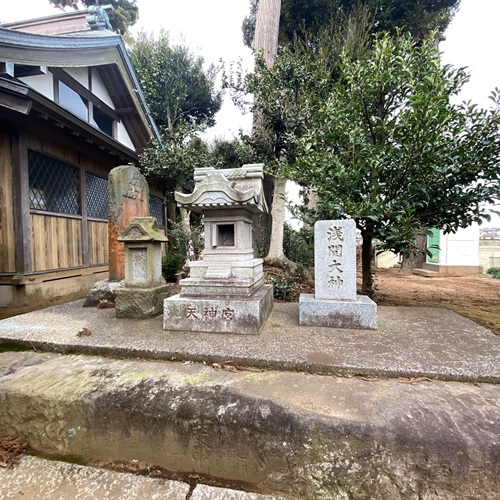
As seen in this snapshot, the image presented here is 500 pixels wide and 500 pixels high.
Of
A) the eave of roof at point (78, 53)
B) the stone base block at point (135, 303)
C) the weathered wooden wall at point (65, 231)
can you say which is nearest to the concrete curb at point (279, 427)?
the stone base block at point (135, 303)

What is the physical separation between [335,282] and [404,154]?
208cm

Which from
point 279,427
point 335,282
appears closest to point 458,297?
point 335,282

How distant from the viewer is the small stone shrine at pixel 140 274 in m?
3.78

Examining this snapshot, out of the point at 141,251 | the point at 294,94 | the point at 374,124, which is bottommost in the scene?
the point at 141,251

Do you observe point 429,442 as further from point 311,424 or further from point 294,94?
point 294,94

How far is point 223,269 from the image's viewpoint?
3.53 metres

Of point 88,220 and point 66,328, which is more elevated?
point 88,220

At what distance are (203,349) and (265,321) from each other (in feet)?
3.63

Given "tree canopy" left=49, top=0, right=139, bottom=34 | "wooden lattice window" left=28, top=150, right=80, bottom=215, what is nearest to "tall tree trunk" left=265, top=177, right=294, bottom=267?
"wooden lattice window" left=28, top=150, right=80, bottom=215

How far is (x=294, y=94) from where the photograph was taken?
7.17m

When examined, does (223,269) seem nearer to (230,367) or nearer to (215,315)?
(215,315)

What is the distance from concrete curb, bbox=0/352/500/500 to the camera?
5.24 ft

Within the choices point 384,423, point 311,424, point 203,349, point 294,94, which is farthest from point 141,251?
point 294,94

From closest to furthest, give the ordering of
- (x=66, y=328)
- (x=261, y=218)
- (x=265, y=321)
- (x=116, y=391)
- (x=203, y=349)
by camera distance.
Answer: (x=116, y=391)
(x=203, y=349)
(x=66, y=328)
(x=265, y=321)
(x=261, y=218)
